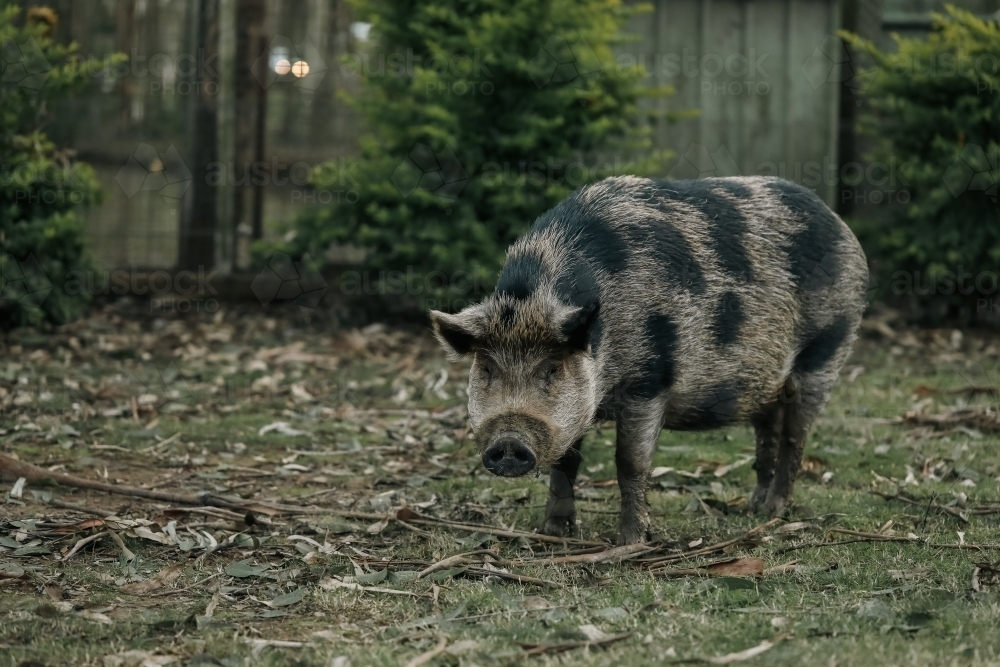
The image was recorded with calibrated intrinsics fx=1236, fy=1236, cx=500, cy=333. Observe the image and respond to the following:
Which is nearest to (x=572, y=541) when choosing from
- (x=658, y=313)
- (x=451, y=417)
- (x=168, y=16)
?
(x=658, y=313)

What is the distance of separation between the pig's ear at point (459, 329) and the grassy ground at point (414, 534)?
82cm

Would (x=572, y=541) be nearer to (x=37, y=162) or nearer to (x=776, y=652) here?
(x=776, y=652)

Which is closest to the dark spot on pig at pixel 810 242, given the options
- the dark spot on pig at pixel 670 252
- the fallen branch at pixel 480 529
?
the dark spot on pig at pixel 670 252

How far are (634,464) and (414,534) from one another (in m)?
0.97

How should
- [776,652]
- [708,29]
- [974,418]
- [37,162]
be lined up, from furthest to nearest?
[708,29], [37,162], [974,418], [776,652]

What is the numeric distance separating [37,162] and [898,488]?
6.53 metres

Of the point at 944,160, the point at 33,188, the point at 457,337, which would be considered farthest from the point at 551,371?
the point at 944,160

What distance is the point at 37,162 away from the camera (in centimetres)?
913

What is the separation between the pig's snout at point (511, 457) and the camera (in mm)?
4586

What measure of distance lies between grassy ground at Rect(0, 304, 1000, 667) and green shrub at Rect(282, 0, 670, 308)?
1424 millimetres

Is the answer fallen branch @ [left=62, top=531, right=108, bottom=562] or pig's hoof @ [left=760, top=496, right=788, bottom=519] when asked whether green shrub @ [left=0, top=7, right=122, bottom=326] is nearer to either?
fallen branch @ [left=62, top=531, right=108, bottom=562]

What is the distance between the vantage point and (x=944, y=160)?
10180 millimetres

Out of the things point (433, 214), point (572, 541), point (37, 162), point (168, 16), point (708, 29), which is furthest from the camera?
point (708, 29)

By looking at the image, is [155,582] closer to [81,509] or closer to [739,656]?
[81,509]
